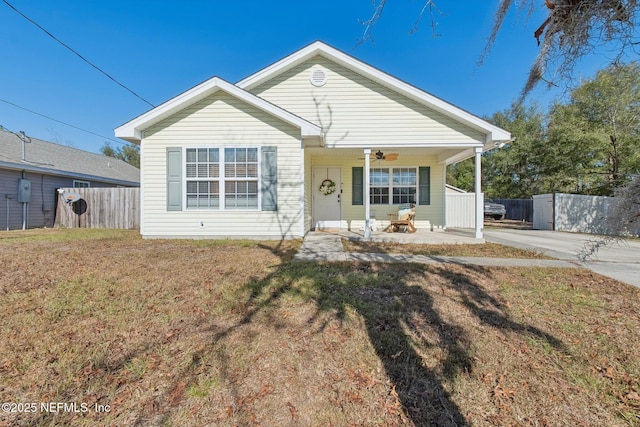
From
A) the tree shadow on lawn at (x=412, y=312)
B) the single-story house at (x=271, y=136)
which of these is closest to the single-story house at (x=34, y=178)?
the single-story house at (x=271, y=136)

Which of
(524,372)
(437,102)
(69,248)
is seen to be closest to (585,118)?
(437,102)

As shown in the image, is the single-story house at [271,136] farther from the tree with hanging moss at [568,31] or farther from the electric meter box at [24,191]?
the electric meter box at [24,191]

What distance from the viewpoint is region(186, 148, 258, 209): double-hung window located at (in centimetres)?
781

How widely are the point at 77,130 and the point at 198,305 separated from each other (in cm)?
2992

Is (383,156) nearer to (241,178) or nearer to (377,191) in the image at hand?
(377,191)

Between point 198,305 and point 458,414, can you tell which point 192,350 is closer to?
point 198,305

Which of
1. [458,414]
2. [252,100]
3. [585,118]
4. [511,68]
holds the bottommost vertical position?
[458,414]

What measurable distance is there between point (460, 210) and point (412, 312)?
33.7 ft

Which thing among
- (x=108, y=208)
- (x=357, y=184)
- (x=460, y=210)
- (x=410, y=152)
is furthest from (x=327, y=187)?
(x=108, y=208)

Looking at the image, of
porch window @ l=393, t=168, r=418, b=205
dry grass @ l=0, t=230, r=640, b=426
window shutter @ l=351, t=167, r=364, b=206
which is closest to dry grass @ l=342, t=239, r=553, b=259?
dry grass @ l=0, t=230, r=640, b=426

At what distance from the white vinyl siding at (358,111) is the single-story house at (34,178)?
11.0 meters

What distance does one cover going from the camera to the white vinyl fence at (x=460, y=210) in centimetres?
1201

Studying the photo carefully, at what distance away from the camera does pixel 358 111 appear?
860cm

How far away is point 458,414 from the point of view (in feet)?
6.04
